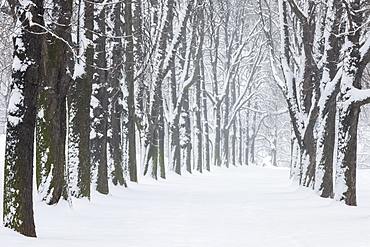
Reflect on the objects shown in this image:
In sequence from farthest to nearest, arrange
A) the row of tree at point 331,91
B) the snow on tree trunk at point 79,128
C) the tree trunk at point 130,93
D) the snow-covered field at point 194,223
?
the tree trunk at point 130,93, the snow on tree trunk at point 79,128, the row of tree at point 331,91, the snow-covered field at point 194,223

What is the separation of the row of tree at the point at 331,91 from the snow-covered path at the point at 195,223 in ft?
3.08

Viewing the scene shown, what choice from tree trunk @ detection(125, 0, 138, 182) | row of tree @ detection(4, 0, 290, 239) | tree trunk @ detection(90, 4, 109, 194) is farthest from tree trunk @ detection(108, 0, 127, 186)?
tree trunk @ detection(90, 4, 109, 194)

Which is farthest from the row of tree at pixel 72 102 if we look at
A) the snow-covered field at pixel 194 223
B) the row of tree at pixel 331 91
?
the row of tree at pixel 331 91

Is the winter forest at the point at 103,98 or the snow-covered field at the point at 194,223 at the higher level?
the winter forest at the point at 103,98

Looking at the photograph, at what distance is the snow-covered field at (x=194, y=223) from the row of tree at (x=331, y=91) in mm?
948

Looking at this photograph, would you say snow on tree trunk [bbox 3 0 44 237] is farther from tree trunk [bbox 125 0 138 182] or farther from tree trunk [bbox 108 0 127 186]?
tree trunk [bbox 125 0 138 182]

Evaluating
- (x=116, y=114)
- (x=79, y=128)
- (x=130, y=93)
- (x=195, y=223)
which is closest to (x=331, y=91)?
(x=195, y=223)

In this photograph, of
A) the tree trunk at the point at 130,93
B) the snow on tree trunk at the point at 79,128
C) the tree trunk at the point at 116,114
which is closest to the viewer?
the snow on tree trunk at the point at 79,128

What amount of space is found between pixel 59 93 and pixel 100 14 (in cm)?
558

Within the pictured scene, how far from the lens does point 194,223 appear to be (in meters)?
11.2

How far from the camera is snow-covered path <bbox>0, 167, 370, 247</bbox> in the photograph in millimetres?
8422

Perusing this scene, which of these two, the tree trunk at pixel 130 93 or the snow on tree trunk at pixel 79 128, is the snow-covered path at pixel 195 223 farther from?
the tree trunk at pixel 130 93

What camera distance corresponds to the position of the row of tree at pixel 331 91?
1314 centimetres

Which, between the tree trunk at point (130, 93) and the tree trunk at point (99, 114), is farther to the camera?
the tree trunk at point (130, 93)
